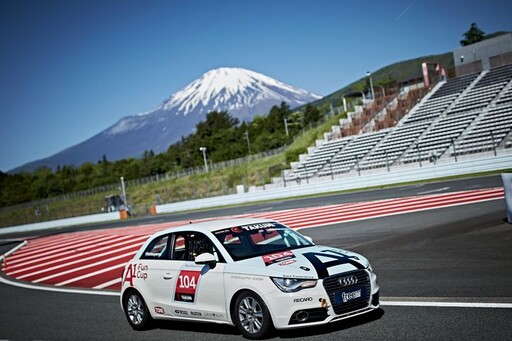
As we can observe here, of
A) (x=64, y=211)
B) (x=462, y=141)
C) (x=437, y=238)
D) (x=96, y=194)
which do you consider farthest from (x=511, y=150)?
(x=96, y=194)

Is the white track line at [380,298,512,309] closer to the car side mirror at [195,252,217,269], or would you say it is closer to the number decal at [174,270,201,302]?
the car side mirror at [195,252,217,269]

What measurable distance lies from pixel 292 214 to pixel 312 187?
1673 centimetres

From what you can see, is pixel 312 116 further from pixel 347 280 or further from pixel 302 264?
pixel 347 280

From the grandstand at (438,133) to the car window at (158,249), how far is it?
98.3 ft

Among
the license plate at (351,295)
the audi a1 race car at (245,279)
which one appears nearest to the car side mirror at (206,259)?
the audi a1 race car at (245,279)

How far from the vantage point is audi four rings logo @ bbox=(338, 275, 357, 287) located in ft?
24.2

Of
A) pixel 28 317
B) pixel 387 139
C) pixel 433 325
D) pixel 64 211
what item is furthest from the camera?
pixel 64 211

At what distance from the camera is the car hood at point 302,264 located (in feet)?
24.2

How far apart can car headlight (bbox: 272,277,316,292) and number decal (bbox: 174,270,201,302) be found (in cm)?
143

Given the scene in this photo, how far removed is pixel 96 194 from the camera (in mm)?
95188

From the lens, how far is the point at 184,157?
11619 centimetres

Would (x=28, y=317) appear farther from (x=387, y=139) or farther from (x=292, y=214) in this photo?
(x=387, y=139)

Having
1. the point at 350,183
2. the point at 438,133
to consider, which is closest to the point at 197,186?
the point at 350,183

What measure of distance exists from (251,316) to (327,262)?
1141 millimetres
